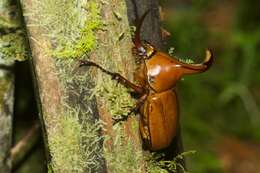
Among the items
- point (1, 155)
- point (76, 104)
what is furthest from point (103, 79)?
point (1, 155)

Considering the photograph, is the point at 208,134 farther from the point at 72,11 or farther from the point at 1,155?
the point at 72,11

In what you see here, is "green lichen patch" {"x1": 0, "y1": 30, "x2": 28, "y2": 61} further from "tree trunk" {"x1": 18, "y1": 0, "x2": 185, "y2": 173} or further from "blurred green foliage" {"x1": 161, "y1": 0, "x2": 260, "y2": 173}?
"blurred green foliage" {"x1": 161, "y1": 0, "x2": 260, "y2": 173}

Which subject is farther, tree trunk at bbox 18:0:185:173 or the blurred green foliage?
the blurred green foliage

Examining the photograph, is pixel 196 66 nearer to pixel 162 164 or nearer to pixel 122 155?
pixel 162 164

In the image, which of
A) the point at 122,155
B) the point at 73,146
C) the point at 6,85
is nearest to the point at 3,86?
the point at 6,85

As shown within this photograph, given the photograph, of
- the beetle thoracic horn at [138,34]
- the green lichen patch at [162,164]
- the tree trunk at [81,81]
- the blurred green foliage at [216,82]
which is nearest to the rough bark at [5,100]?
the tree trunk at [81,81]

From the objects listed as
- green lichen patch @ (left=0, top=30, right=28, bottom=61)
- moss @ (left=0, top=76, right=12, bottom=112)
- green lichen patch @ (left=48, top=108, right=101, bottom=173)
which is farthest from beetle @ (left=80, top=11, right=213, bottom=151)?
moss @ (left=0, top=76, right=12, bottom=112)

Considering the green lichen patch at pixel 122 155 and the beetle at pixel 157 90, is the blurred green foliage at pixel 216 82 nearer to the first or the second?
the beetle at pixel 157 90
